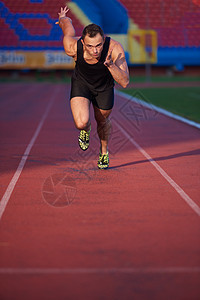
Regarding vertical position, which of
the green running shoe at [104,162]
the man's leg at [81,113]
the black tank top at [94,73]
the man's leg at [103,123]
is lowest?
the green running shoe at [104,162]

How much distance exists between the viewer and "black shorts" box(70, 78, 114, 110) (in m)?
6.41

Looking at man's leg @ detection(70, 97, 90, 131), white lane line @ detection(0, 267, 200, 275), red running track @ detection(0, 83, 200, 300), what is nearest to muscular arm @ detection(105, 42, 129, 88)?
man's leg @ detection(70, 97, 90, 131)

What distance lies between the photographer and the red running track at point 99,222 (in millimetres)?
3180

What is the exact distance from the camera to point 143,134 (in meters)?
11.1

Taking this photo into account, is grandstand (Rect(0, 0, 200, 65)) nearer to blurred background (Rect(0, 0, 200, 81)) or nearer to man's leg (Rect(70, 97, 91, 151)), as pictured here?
blurred background (Rect(0, 0, 200, 81))

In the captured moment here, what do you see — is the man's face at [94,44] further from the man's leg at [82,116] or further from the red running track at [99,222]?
the red running track at [99,222]

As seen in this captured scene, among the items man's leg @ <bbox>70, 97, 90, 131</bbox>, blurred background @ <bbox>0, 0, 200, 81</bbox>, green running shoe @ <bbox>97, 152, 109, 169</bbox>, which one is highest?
man's leg @ <bbox>70, 97, 90, 131</bbox>

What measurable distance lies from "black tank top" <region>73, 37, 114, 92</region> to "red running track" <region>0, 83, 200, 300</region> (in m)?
1.14

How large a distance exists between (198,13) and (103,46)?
1531 inches

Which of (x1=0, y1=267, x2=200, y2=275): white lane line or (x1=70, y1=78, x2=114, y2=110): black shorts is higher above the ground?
(x1=70, y1=78, x2=114, y2=110): black shorts

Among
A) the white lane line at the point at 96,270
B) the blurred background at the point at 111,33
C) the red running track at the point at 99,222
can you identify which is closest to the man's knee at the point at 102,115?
the red running track at the point at 99,222

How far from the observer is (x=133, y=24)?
136ft

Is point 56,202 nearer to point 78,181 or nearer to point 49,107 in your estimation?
point 78,181

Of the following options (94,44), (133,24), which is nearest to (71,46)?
(94,44)
